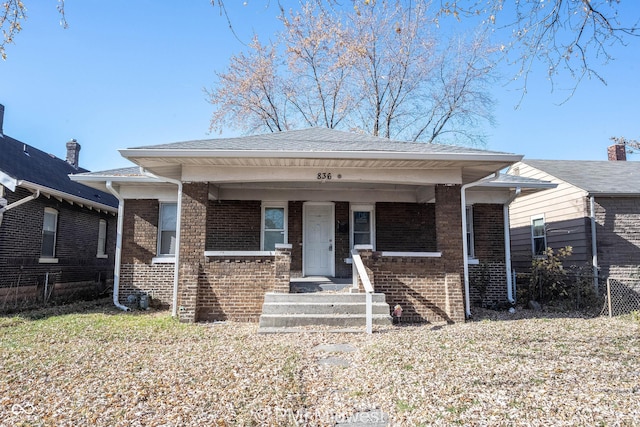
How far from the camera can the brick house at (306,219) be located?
8.10m

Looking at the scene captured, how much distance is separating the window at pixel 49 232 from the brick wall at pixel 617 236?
616 inches

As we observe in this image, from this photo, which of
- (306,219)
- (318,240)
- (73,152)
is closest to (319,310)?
(318,240)

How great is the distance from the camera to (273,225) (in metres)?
11.2

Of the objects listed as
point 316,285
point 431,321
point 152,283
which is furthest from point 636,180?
point 152,283

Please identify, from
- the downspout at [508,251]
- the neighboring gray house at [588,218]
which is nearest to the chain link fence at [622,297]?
the neighboring gray house at [588,218]

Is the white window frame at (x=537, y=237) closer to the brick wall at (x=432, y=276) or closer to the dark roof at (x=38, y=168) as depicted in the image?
the brick wall at (x=432, y=276)

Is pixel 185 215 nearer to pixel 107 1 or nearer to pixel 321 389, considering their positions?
pixel 107 1

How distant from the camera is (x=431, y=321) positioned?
327 inches

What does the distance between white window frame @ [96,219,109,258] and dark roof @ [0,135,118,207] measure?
750 millimetres

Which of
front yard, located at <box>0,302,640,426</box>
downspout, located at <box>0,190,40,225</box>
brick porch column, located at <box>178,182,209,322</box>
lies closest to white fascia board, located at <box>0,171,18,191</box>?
downspout, located at <box>0,190,40,225</box>

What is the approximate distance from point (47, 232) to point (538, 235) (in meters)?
15.2

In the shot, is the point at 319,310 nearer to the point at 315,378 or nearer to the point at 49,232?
the point at 315,378

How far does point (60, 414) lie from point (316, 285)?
5820 millimetres

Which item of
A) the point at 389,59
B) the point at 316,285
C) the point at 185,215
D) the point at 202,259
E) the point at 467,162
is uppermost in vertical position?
the point at 389,59
